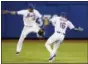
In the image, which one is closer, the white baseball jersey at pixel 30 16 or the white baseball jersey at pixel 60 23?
the white baseball jersey at pixel 60 23

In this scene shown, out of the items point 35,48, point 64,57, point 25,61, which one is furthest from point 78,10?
point 25,61

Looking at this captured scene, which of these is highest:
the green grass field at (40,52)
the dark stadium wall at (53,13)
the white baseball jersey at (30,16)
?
the white baseball jersey at (30,16)

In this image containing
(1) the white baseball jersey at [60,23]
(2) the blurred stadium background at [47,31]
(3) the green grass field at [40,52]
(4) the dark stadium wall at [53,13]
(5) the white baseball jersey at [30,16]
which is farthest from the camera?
(4) the dark stadium wall at [53,13]

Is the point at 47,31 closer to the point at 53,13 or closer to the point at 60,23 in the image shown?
the point at 53,13

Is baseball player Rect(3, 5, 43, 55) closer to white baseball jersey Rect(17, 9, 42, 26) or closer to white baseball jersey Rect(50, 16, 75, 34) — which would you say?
white baseball jersey Rect(17, 9, 42, 26)

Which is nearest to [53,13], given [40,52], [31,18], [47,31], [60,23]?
[47,31]

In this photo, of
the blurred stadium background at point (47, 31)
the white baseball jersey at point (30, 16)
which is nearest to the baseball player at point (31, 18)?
the white baseball jersey at point (30, 16)

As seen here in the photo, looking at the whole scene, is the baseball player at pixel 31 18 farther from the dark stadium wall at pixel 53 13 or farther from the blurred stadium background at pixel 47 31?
the dark stadium wall at pixel 53 13

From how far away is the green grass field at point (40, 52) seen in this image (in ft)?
25.3

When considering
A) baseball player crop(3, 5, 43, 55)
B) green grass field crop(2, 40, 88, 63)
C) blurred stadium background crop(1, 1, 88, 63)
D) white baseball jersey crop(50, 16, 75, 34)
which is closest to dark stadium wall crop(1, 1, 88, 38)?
blurred stadium background crop(1, 1, 88, 63)

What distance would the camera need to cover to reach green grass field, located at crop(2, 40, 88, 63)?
7726 millimetres

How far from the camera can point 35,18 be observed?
767 centimetres

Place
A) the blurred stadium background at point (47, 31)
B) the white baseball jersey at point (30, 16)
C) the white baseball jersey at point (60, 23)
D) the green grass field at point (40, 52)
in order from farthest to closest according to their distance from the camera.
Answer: the blurred stadium background at point (47, 31)
the green grass field at point (40, 52)
the white baseball jersey at point (30, 16)
the white baseball jersey at point (60, 23)

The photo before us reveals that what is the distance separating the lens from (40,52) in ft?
29.3
